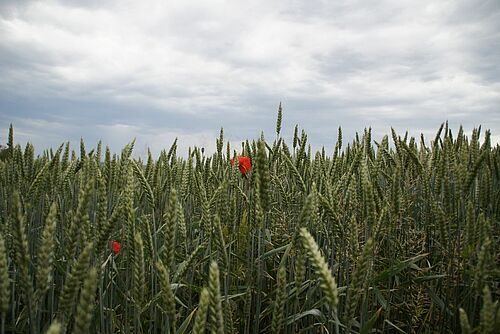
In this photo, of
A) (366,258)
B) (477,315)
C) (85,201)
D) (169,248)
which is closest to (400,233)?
(477,315)

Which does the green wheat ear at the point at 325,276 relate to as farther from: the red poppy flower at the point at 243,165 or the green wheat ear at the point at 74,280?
the red poppy flower at the point at 243,165

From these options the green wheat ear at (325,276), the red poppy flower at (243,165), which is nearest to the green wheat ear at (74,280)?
the green wheat ear at (325,276)

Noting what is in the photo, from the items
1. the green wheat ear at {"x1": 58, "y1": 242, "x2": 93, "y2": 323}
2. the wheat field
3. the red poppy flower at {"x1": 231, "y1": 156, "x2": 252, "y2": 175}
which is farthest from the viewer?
the red poppy flower at {"x1": 231, "y1": 156, "x2": 252, "y2": 175}

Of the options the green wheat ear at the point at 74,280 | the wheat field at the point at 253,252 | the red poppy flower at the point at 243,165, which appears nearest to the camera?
the green wheat ear at the point at 74,280

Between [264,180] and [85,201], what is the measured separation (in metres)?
0.54

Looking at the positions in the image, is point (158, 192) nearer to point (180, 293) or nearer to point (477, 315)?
point (180, 293)

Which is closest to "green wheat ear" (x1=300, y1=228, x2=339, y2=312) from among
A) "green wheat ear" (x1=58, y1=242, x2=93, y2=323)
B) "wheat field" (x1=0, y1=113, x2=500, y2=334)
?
"wheat field" (x1=0, y1=113, x2=500, y2=334)

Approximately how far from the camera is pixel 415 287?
2199 millimetres

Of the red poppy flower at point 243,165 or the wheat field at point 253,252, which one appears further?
the red poppy flower at point 243,165

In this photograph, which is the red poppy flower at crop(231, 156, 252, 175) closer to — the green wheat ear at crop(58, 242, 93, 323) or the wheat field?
the wheat field

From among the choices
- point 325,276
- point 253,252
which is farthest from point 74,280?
point 253,252

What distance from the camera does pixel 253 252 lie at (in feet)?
5.42

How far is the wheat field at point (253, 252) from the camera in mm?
1027

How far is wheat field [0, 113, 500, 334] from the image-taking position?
1.03 metres
